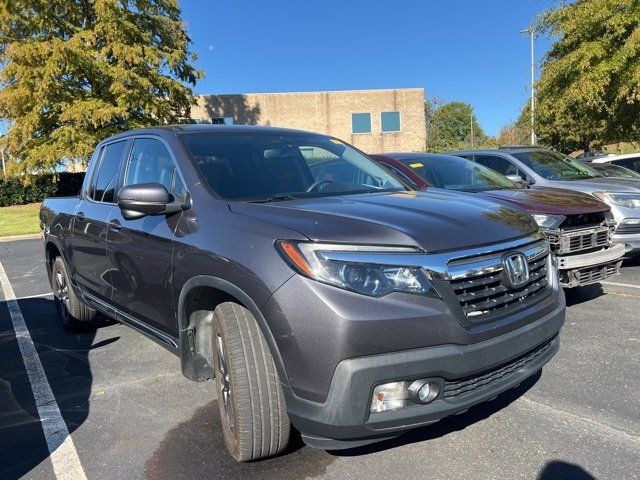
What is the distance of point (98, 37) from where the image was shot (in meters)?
21.3

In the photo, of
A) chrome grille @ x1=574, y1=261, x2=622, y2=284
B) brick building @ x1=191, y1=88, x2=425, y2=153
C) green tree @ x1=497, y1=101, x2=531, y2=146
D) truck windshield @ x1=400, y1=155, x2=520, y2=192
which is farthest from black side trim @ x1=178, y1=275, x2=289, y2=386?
green tree @ x1=497, y1=101, x2=531, y2=146

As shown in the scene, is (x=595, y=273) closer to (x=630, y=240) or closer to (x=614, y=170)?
(x=630, y=240)

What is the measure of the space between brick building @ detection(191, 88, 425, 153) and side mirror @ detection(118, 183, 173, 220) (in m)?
33.3

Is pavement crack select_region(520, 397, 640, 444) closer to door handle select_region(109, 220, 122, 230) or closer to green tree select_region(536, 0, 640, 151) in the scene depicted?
door handle select_region(109, 220, 122, 230)

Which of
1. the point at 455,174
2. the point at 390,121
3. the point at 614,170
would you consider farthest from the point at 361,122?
the point at 455,174

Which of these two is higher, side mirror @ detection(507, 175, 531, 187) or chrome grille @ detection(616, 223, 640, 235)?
side mirror @ detection(507, 175, 531, 187)

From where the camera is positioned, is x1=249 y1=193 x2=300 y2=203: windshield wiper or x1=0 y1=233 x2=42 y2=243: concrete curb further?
x1=0 y1=233 x2=42 y2=243: concrete curb

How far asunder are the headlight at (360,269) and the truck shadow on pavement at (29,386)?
2.04 meters

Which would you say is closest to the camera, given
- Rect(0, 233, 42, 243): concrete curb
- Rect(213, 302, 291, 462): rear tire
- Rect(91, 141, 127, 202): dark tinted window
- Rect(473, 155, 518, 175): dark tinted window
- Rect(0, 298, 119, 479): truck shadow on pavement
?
Rect(213, 302, 291, 462): rear tire

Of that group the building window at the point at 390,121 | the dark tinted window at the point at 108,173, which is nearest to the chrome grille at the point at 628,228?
the dark tinted window at the point at 108,173

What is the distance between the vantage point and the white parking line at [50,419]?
2775mm

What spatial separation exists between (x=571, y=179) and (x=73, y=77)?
21.1 m

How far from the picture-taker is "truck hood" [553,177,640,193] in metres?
6.56

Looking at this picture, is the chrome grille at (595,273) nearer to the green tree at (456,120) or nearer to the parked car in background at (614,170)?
the parked car in background at (614,170)
